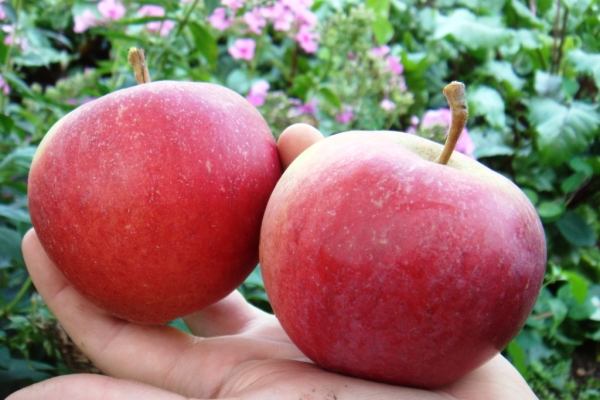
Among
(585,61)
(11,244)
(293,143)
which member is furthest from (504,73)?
(11,244)

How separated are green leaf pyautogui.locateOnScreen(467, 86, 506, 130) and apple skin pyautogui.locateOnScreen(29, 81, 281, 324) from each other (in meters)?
1.28

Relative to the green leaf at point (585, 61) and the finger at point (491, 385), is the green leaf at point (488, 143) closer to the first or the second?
the green leaf at point (585, 61)

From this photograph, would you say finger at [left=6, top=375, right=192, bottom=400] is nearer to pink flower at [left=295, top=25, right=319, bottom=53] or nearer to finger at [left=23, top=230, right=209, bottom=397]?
finger at [left=23, top=230, right=209, bottom=397]

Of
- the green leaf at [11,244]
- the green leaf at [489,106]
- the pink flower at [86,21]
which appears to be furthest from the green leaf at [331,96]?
the green leaf at [11,244]

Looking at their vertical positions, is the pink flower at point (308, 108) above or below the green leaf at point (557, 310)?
above

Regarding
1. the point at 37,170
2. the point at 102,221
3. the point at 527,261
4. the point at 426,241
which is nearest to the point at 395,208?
the point at 426,241

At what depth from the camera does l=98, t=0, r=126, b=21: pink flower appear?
172cm

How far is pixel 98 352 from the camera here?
1.08 m

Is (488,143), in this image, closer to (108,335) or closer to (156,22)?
(156,22)

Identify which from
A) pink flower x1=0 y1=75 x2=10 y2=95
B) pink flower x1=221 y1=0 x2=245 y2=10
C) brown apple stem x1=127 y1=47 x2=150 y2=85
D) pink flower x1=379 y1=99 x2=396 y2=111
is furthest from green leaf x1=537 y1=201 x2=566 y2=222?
pink flower x1=0 y1=75 x2=10 y2=95

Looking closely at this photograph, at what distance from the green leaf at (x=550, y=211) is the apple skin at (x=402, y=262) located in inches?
42.7

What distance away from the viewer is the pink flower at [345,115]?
187 centimetres

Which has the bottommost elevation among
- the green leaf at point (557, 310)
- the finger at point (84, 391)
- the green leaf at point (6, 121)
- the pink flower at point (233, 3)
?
the green leaf at point (557, 310)

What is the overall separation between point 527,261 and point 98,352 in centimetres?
80
